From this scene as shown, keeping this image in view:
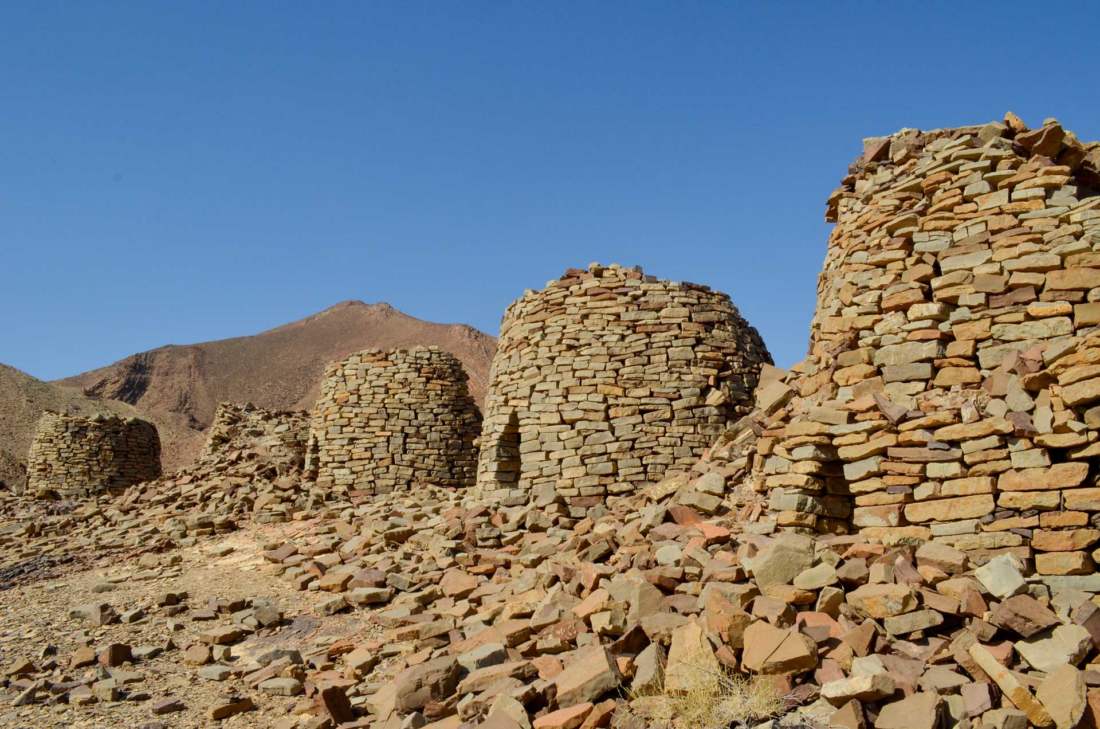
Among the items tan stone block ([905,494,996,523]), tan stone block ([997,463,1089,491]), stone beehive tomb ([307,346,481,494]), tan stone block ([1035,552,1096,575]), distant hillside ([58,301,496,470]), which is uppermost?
distant hillside ([58,301,496,470])

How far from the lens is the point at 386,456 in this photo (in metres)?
13.7

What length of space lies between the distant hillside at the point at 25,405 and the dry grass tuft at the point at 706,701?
3637 centimetres

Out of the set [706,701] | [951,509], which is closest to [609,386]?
[951,509]

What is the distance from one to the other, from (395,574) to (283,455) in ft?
27.0

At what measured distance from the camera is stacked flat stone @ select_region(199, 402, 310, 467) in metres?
16.9

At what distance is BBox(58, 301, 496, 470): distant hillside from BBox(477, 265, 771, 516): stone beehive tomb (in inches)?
1415

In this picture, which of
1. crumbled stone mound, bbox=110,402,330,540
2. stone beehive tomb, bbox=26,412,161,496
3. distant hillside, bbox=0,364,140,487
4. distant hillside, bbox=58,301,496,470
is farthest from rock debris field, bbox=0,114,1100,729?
distant hillside, bbox=58,301,496,470

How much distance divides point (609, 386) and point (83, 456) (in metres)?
15.8

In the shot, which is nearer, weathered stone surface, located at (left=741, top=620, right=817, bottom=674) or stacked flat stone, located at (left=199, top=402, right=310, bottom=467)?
weathered stone surface, located at (left=741, top=620, right=817, bottom=674)

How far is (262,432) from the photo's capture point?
18.3m

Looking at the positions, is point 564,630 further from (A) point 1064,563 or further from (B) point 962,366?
(B) point 962,366

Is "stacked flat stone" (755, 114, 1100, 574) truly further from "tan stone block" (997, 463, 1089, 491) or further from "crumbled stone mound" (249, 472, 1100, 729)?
"crumbled stone mound" (249, 472, 1100, 729)

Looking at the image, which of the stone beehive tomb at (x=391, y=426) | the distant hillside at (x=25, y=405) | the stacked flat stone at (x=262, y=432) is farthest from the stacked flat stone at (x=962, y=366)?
the distant hillside at (x=25, y=405)

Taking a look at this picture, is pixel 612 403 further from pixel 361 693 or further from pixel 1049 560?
pixel 1049 560
